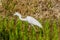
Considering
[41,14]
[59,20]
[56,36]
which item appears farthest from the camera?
[41,14]

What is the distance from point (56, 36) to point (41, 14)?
5.05 ft

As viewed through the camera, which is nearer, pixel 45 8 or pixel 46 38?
pixel 46 38

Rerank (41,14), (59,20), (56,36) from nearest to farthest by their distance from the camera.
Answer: (56,36)
(59,20)
(41,14)

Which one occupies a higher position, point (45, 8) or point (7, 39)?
point (45, 8)

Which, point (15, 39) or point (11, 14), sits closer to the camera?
point (15, 39)

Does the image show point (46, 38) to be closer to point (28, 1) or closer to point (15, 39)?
point (15, 39)

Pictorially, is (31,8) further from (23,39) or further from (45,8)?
(23,39)

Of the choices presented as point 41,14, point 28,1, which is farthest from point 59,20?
point 28,1

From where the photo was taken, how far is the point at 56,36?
591 centimetres

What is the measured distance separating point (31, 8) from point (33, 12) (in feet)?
0.48

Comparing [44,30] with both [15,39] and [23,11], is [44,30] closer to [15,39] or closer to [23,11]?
[15,39]

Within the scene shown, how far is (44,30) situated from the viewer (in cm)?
612

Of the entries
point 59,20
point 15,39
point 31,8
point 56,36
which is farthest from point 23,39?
point 31,8

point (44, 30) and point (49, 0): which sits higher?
point (49, 0)
